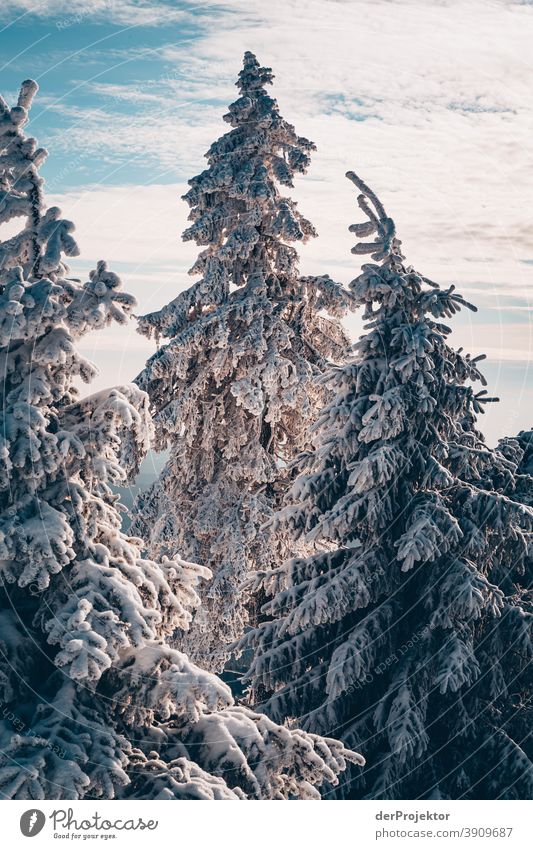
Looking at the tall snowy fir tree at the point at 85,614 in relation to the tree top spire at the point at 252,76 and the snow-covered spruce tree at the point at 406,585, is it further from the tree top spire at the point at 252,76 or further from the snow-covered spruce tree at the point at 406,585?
the tree top spire at the point at 252,76

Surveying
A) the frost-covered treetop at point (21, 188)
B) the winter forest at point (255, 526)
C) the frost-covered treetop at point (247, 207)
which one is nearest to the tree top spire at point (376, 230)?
the winter forest at point (255, 526)

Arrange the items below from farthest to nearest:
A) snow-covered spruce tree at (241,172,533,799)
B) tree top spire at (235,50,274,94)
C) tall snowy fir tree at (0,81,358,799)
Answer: tree top spire at (235,50,274,94), snow-covered spruce tree at (241,172,533,799), tall snowy fir tree at (0,81,358,799)

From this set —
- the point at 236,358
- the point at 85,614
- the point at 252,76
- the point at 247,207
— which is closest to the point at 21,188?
the point at 85,614

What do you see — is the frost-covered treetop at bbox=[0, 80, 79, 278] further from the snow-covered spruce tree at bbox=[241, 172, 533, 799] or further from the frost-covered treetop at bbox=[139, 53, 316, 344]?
the frost-covered treetop at bbox=[139, 53, 316, 344]

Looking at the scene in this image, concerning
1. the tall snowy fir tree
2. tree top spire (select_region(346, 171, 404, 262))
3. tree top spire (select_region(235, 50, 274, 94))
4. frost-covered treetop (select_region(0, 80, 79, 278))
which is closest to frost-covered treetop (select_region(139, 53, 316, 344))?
tree top spire (select_region(235, 50, 274, 94))

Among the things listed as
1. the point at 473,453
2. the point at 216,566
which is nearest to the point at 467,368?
the point at 473,453
